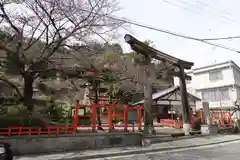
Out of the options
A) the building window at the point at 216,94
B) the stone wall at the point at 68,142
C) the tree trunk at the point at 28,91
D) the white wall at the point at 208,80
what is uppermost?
the white wall at the point at 208,80

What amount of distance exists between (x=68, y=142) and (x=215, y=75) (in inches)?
1138

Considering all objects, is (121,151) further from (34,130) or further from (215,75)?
(215,75)

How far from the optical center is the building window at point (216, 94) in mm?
32219

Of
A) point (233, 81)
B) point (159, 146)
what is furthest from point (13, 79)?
point (233, 81)

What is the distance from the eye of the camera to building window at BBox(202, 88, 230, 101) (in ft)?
106

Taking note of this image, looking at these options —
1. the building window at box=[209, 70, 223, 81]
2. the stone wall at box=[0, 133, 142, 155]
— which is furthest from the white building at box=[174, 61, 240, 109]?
the stone wall at box=[0, 133, 142, 155]

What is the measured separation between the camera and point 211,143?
47.4 feet

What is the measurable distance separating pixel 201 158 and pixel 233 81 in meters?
25.3

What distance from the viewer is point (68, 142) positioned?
11.1 m

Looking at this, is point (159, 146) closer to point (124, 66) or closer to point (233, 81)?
point (124, 66)

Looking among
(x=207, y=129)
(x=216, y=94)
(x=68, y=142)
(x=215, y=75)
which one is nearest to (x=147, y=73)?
(x=68, y=142)

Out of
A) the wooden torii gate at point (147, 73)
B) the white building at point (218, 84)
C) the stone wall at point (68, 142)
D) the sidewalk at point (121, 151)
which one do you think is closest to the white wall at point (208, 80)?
the white building at point (218, 84)

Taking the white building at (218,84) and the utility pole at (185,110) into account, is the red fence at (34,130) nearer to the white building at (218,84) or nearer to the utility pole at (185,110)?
the utility pole at (185,110)

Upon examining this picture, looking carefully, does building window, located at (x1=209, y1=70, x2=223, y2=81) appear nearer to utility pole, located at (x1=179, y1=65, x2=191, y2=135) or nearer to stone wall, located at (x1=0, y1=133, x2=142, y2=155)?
utility pole, located at (x1=179, y1=65, x2=191, y2=135)
